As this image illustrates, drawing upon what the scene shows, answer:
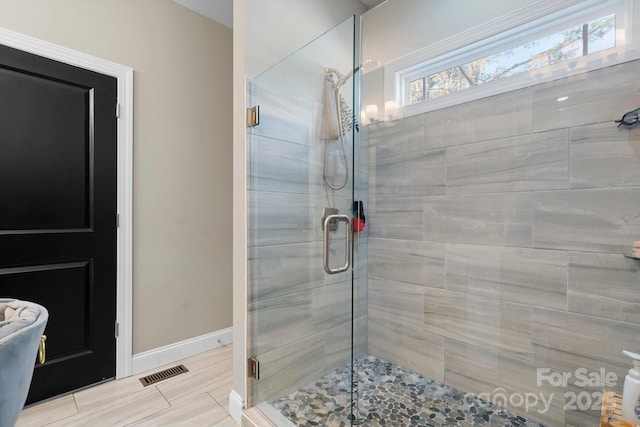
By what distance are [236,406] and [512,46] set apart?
2417 mm

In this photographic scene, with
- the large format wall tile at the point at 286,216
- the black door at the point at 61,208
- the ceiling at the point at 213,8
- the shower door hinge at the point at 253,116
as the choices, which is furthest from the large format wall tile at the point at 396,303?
the ceiling at the point at 213,8

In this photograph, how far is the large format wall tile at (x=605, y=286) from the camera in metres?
1.38

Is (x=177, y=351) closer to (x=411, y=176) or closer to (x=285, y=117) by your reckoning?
(x=285, y=117)

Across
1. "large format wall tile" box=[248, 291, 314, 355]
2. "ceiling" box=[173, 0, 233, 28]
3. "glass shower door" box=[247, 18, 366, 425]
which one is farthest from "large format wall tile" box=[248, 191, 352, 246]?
"ceiling" box=[173, 0, 233, 28]

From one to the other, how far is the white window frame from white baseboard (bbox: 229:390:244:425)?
1.95 metres

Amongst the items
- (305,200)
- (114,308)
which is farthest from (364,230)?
(114,308)

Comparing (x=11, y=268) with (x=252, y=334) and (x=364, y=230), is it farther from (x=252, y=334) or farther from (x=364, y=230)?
(x=364, y=230)

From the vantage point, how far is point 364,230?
7.46 ft

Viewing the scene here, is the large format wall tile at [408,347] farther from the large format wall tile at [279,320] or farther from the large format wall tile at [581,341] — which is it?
the large format wall tile at [279,320]

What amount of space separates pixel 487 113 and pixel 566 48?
42 centimetres

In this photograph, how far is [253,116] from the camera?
5.44 feet

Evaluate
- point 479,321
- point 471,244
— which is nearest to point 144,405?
point 479,321

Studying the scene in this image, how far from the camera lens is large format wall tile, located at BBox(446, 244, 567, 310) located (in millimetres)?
1571

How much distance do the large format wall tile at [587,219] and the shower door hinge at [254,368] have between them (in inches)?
61.1
